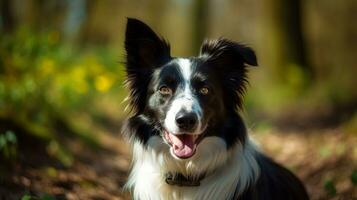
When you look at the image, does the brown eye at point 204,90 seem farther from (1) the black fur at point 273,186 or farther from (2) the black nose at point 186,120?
(1) the black fur at point 273,186

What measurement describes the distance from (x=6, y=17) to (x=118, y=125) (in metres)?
3.99

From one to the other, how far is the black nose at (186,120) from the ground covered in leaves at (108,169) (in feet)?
4.41

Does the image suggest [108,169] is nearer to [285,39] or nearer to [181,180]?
[181,180]

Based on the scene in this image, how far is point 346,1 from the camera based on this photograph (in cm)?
2480

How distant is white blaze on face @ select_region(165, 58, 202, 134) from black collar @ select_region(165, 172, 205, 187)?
463mm

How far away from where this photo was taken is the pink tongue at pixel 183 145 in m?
5.51

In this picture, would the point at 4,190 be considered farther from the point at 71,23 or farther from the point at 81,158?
the point at 71,23

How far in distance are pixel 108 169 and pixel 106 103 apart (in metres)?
8.78

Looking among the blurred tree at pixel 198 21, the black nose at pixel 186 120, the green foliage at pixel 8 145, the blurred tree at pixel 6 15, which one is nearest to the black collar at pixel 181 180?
the black nose at pixel 186 120

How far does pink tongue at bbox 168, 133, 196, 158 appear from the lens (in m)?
5.51

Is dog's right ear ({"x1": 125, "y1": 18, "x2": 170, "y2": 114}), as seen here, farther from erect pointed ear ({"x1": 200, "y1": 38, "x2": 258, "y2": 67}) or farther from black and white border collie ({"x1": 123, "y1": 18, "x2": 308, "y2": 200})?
erect pointed ear ({"x1": 200, "y1": 38, "x2": 258, "y2": 67})

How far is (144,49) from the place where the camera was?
243 inches

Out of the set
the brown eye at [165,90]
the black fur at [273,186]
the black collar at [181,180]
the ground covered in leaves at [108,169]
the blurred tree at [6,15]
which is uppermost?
the brown eye at [165,90]

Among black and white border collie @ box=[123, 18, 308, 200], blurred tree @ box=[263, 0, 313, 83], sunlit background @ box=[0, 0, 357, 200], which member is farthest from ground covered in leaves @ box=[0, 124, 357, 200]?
blurred tree @ box=[263, 0, 313, 83]
